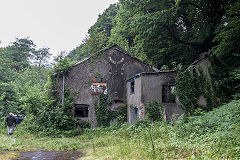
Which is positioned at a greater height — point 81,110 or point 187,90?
point 187,90

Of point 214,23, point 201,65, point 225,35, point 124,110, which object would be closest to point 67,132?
point 124,110

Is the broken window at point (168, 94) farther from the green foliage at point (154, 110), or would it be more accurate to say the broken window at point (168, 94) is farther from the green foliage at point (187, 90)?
the green foliage at point (154, 110)

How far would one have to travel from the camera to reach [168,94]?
16.4 metres

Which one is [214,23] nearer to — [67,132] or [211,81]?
[211,81]

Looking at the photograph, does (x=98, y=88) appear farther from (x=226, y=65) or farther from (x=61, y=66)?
(x=226, y=65)

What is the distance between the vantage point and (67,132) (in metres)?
15.7

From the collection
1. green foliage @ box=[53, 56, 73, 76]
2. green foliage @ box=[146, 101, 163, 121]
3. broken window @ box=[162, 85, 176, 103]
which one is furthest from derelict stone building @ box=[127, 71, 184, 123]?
green foliage @ box=[53, 56, 73, 76]

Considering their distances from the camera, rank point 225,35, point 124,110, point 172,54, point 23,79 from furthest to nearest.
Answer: point 23,79 < point 172,54 < point 124,110 < point 225,35

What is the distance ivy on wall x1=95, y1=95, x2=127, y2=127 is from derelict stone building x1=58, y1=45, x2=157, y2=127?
329 millimetres

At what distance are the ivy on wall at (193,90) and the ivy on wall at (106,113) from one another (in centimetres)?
498

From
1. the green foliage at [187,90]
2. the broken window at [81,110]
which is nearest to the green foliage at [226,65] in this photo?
the green foliage at [187,90]

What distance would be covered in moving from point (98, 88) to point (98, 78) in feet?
2.76

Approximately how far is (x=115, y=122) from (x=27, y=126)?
6562 millimetres

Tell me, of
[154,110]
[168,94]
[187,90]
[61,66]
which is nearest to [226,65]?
[187,90]
